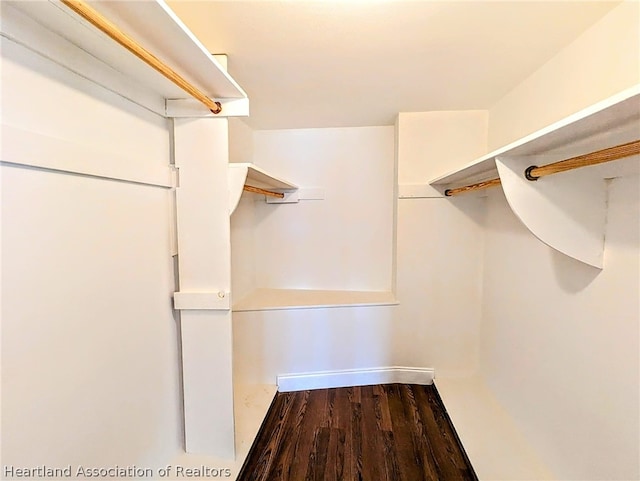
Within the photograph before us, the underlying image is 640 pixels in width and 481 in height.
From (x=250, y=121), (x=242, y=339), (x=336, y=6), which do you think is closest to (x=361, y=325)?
(x=242, y=339)

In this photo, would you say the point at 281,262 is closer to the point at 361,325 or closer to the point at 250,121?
the point at 361,325

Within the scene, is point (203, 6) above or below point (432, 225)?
above

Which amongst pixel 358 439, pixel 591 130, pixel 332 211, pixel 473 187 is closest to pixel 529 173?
pixel 591 130

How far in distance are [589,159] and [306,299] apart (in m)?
2.08

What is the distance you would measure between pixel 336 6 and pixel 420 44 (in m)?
0.47

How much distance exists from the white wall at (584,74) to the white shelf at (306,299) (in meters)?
1.52

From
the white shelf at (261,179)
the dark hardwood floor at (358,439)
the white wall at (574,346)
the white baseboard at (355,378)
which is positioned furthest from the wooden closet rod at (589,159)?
the white baseboard at (355,378)

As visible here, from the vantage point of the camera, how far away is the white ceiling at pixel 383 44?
3.85ft

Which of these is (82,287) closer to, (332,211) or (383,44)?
(383,44)

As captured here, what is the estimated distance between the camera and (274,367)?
2498mm

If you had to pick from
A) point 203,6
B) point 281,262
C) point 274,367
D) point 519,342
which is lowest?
point 274,367

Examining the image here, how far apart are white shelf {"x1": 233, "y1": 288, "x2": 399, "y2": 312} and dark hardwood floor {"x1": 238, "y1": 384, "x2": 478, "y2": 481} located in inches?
25.9

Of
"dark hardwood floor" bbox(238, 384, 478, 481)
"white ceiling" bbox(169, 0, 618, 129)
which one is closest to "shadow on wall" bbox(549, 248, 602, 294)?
"white ceiling" bbox(169, 0, 618, 129)

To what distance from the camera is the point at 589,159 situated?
3.05 ft
